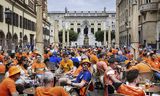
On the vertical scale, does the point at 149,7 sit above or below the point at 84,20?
below

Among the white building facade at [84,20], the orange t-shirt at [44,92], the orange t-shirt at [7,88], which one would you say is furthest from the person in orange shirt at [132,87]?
the white building facade at [84,20]

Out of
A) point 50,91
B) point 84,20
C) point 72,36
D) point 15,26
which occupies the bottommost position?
point 50,91

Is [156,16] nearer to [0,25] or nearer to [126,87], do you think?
[0,25]

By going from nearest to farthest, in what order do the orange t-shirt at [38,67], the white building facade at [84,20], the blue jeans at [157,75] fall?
1. the blue jeans at [157,75]
2. the orange t-shirt at [38,67]
3. the white building facade at [84,20]

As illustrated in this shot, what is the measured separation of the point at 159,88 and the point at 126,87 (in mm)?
2728

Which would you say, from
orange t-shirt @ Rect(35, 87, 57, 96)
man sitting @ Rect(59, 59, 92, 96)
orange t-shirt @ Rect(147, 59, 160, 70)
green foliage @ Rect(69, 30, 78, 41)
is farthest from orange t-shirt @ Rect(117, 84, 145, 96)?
green foliage @ Rect(69, 30, 78, 41)

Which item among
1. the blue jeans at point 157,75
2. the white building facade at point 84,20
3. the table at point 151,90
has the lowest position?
the table at point 151,90

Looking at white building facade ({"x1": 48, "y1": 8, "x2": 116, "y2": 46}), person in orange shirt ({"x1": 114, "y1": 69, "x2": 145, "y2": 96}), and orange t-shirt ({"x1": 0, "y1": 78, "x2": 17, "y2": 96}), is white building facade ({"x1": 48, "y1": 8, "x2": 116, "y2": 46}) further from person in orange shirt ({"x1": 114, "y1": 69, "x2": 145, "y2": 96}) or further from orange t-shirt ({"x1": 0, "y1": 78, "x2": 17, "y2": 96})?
person in orange shirt ({"x1": 114, "y1": 69, "x2": 145, "y2": 96})

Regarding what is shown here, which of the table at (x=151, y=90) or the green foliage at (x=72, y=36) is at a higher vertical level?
the green foliage at (x=72, y=36)

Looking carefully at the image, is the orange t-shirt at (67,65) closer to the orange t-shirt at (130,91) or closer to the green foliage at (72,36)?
the orange t-shirt at (130,91)

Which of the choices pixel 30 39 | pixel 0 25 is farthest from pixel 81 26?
pixel 0 25

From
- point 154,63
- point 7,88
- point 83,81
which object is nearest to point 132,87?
point 83,81

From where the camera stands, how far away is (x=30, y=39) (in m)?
68.2

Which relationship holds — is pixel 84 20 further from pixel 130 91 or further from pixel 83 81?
pixel 130 91
